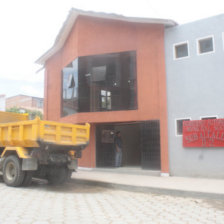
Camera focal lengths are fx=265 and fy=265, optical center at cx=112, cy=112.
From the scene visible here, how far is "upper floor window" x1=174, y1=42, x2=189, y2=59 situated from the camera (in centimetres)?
1066

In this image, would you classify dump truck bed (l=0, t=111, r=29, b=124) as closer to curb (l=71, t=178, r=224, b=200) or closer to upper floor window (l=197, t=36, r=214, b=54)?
curb (l=71, t=178, r=224, b=200)

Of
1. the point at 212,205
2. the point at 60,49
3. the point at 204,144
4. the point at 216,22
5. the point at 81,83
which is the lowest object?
the point at 212,205

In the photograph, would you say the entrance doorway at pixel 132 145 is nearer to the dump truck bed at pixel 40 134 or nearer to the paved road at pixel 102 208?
the dump truck bed at pixel 40 134

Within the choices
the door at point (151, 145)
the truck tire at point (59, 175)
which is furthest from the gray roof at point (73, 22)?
the truck tire at point (59, 175)

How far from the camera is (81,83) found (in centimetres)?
1303

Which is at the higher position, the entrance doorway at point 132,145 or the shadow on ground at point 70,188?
the entrance doorway at point 132,145

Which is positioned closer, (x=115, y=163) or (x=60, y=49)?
(x=115, y=163)

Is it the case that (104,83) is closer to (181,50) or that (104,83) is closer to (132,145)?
(181,50)

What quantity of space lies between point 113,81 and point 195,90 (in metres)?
4.02

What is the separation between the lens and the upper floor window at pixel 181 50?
10656 millimetres

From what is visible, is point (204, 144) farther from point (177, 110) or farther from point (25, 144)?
point (25, 144)

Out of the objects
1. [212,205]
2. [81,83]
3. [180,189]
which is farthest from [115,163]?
[212,205]

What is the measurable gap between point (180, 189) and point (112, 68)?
23.1ft

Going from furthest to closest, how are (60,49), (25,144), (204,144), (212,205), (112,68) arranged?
(60,49) < (112,68) < (204,144) < (25,144) < (212,205)
